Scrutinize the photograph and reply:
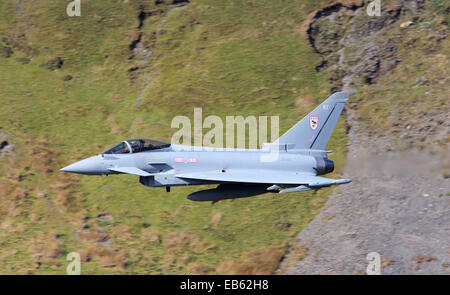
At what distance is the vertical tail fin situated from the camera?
26.7 m

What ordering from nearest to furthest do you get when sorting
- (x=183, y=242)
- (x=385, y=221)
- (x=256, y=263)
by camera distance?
(x=256, y=263), (x=385, y=221), (x=183, y=242)

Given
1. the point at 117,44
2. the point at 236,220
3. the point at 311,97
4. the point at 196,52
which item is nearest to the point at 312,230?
the point at 236,220

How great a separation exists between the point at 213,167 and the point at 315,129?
228 inches

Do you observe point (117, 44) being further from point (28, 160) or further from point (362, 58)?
point (362, 58)

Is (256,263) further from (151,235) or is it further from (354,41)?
(354,41)

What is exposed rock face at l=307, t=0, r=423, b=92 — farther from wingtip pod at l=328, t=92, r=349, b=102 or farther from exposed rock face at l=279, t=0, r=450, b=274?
wingtip pod at l=328, t=92, r=349, b=102

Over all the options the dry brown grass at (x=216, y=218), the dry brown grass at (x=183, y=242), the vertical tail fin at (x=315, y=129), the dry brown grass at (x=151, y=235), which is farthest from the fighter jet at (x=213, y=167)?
the dry brown grass at (x=151, y=235)

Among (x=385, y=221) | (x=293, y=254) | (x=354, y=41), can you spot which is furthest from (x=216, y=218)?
(x=354, y=41)

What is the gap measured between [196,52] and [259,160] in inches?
806

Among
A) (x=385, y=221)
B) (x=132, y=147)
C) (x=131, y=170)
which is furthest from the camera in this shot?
(x=385, y=221)

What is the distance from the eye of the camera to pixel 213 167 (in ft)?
82.4

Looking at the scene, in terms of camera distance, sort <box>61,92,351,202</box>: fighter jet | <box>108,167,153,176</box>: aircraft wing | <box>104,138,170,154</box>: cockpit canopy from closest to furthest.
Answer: <box>108,167,153,176</box>: aircraft wing
<box>61,92,351,202</box>: fighter jet
<box>104,138,170,154</box>: cockpit canopy

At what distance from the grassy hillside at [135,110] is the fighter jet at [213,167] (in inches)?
194

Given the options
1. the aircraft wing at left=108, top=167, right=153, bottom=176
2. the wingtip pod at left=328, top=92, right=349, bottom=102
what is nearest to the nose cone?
the aircraft wing at left=108, top=167, right=153, bottom=176
